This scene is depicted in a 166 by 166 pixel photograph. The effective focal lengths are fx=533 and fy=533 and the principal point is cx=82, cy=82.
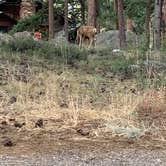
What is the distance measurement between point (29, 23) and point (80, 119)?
31.4 metres

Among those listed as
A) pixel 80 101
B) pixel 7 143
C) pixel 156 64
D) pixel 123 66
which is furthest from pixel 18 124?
pixel 156 64

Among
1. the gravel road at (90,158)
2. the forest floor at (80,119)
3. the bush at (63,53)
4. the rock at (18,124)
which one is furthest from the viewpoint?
the bush at (63,53)

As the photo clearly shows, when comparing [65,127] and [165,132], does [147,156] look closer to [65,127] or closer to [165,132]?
[165,132]

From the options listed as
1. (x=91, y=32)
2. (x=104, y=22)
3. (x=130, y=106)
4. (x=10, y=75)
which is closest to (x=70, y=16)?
(x=104, y=22)

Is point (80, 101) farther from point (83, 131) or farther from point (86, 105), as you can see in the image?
point (83, 131)

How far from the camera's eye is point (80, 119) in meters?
8.88

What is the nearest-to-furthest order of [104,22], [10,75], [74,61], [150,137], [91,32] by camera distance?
[150,137] < [10,75] < [74,61] < [91,32] < [104,22]

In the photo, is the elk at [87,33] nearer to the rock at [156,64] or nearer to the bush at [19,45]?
the bush at [19,45]

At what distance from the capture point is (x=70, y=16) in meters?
45.9

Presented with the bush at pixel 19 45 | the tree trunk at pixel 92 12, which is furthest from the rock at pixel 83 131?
the tree trunk at pixel 92 12

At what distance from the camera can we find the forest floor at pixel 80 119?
681 cm

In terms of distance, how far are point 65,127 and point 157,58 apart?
846cm

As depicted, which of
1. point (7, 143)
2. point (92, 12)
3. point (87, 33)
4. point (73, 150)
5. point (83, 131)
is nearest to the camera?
point (73, 150)

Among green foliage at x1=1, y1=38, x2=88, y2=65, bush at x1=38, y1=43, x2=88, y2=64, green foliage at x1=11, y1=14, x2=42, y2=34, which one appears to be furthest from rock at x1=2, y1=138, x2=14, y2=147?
green foliage at x1=11, y1=14, x2=42, y2=34
